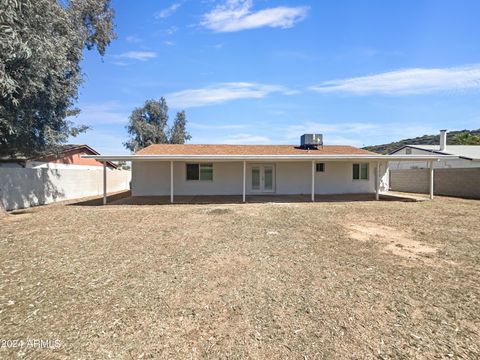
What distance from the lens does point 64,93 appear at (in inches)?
495

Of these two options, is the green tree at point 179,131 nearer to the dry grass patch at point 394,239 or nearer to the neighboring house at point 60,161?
the neighboring house at point 60,161

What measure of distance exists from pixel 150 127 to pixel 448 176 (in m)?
27.3

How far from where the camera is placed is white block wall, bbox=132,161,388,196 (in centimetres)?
1658

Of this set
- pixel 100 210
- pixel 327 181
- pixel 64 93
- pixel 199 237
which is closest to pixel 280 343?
pixel 199 237

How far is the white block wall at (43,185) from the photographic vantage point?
→ 12.2m

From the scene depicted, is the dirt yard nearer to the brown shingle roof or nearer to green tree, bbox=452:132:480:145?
the brown shingle roof

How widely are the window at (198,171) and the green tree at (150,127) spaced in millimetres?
18063

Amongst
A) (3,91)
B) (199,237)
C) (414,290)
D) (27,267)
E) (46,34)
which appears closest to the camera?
(414,290)

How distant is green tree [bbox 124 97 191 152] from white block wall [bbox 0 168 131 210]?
462 inches

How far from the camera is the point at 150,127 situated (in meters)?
32.7

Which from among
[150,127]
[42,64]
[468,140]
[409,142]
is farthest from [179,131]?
[409,142]

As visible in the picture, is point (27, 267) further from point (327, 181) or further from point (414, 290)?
point (327, 181)

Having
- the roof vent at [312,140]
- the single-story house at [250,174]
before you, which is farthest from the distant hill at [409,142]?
the single-story house at [250,174]

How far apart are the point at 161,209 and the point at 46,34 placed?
275 inches
